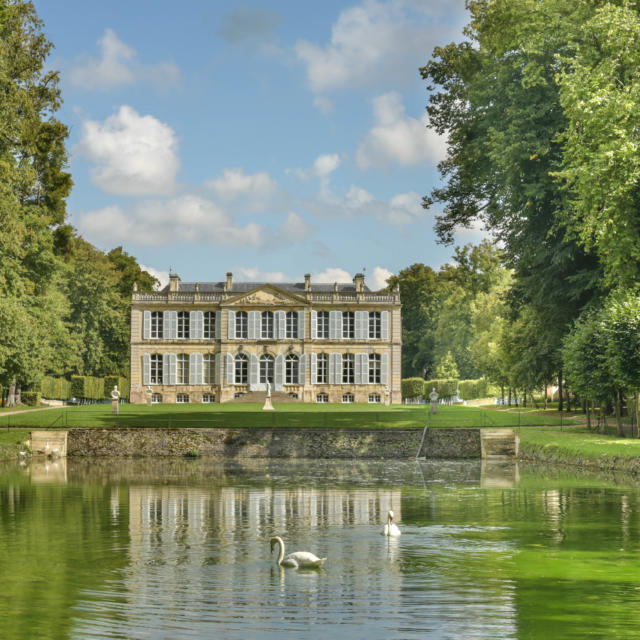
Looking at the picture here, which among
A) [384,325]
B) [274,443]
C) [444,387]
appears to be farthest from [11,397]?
[444,387]

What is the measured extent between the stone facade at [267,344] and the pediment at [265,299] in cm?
6

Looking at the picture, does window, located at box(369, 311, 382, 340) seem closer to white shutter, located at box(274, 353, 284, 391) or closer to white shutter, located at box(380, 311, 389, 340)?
white shutter, located at box(380, 311, 389, 340)

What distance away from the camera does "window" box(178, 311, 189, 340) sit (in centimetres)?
5922

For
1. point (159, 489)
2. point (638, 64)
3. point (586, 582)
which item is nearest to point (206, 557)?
point (586, 582)

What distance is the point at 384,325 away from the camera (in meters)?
59.0

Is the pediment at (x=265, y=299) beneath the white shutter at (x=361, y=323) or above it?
above

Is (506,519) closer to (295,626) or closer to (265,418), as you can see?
(295,626)

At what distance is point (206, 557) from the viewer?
11023mm

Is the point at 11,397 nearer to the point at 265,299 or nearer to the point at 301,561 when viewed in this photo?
the point at 265,299

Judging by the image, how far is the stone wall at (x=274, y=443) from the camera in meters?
29.7

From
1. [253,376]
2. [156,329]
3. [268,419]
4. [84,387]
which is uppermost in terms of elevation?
[156,329]

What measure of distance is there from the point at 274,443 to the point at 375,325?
97.5 feet

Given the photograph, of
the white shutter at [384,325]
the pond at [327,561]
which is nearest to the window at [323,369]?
the white shutter at [384,325]

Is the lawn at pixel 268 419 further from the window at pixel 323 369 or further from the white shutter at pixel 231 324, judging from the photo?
the white shutter at pixel 231 324
